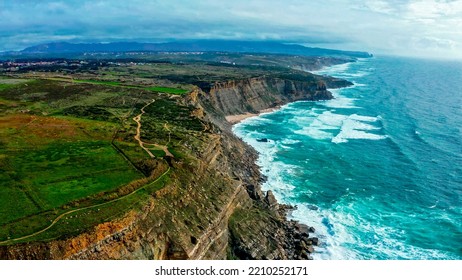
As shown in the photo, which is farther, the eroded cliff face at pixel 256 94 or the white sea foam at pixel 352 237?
the eroded cliff face at pixel 256 94

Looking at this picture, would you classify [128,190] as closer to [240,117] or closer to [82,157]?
[82,157]

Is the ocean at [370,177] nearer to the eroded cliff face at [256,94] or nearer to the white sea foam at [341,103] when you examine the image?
the eroded cliff face at [256,94]

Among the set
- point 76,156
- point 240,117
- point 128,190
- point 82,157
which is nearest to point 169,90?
point 240,117

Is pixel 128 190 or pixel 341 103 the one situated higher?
pixel 128 190

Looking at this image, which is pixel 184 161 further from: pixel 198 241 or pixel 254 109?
pixel 254 109

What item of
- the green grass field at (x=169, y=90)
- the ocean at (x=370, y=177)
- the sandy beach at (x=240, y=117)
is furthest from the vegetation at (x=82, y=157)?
the sandy beach at (x=240, y=117)

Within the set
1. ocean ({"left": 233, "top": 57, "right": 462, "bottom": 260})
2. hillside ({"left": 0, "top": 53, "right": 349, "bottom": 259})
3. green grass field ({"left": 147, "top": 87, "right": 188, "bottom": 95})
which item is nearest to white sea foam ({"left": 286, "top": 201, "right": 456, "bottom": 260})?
ocean ({"left": 233, "top": 57, "right": 462, "bottom": 260})

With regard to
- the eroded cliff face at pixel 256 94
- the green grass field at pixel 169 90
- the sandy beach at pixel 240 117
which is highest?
the green grass field at pixel 169 90
